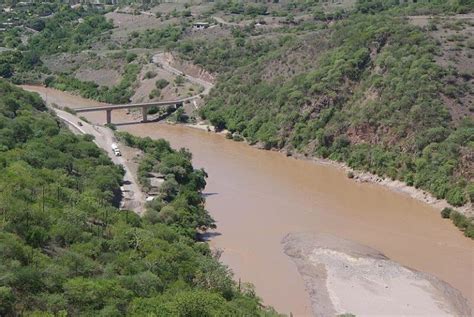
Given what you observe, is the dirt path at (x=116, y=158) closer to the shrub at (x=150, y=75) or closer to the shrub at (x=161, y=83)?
the shrub at (x=161, y=83)

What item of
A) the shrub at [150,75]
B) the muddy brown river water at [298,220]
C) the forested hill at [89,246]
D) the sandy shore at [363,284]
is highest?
the forested hill at [89,246]

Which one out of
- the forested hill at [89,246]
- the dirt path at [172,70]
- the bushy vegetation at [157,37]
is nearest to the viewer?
the forested hill at [89,246]

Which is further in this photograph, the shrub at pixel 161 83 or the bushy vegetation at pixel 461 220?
the shrub at pixel 161 83

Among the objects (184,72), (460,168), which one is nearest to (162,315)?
(460,168)

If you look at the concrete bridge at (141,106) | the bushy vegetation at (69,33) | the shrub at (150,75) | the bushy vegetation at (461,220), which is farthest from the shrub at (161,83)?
the bushy vegetation at (461,220)

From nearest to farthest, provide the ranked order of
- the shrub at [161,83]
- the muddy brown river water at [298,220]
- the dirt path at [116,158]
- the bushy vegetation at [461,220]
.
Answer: the muddy brown river water at [298,220], the dirt path at [116,158], the bushy vegetation at [461,220], the shrub at [161,83]

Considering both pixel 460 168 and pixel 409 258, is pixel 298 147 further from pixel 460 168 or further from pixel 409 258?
pixel 409 258

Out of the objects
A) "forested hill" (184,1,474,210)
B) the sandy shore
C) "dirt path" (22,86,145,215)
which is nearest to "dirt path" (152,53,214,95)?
"forested hill" (184,1,474,210)
